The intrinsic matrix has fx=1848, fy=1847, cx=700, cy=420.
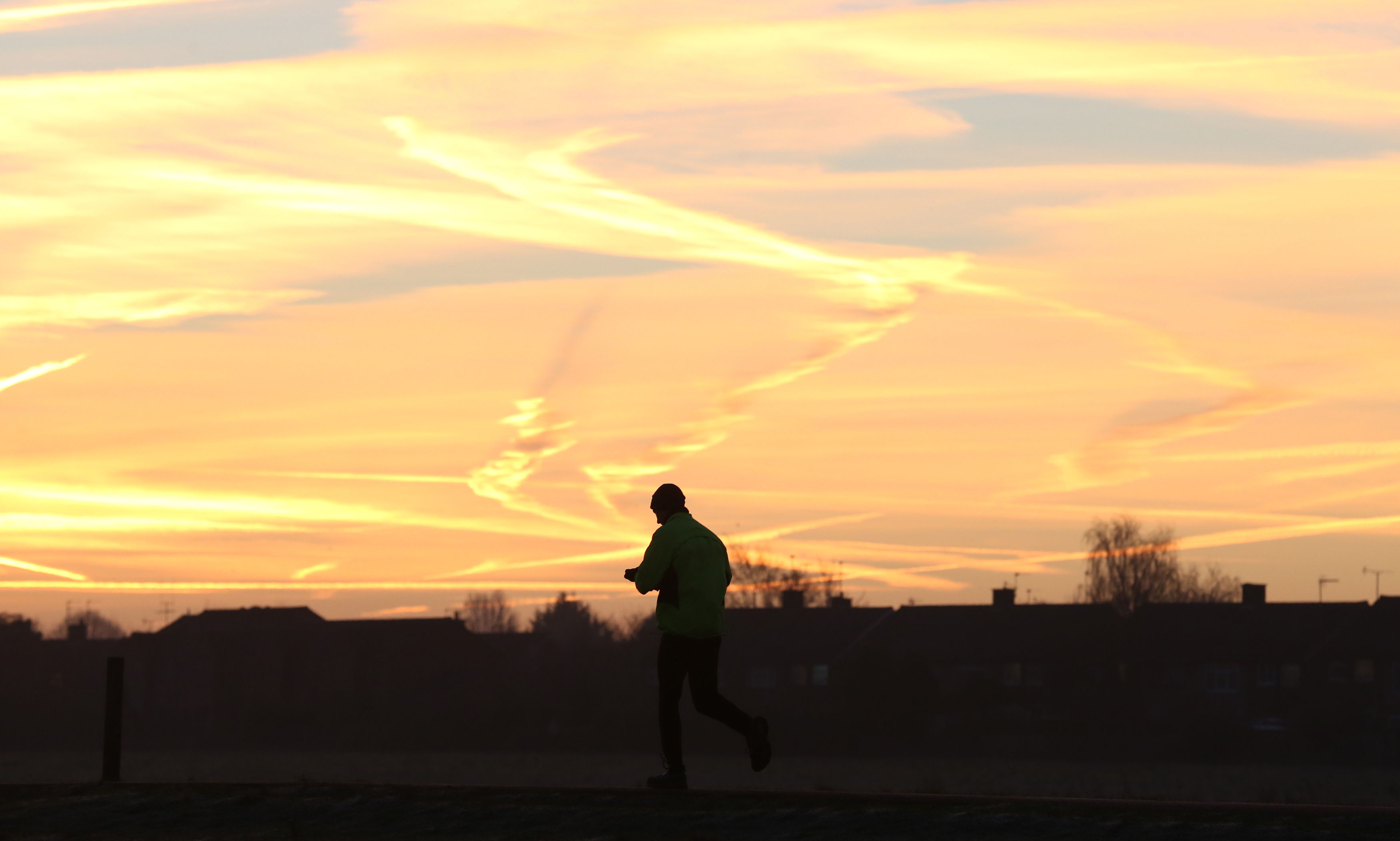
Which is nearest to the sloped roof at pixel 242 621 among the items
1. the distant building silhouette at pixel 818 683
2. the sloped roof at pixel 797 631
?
the distant building silhouette at pixel 818 683

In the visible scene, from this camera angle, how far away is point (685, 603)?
13.2m

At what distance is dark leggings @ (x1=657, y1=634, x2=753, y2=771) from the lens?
13.3m

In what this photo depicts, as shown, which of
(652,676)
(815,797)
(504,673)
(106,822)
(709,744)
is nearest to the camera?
(815,797)

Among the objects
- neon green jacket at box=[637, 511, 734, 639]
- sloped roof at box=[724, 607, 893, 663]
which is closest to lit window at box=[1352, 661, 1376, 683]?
sloped roof at box=[724, 607, 893, 663]

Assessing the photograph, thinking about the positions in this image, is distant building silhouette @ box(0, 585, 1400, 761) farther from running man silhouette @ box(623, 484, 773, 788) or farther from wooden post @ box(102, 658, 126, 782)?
running man silhouette @ box(623, 484, 773, 788)

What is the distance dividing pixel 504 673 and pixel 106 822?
6820 centimetres

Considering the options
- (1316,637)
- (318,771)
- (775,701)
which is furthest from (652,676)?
(318,771)

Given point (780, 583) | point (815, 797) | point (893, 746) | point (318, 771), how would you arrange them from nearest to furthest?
point (815, 797) → point (318, 771) → point (893, 746) → point (780, 583)

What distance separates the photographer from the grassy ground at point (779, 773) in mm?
36312

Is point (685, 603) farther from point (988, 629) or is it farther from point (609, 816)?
point (988, 629)

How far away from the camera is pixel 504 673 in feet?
264

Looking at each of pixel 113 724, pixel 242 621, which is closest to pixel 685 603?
pixel 113 724

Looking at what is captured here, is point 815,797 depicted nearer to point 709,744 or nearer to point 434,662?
point 709,744

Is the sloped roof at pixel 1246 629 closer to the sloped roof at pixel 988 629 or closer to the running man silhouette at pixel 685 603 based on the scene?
the sloped roof at pixel 988 629
